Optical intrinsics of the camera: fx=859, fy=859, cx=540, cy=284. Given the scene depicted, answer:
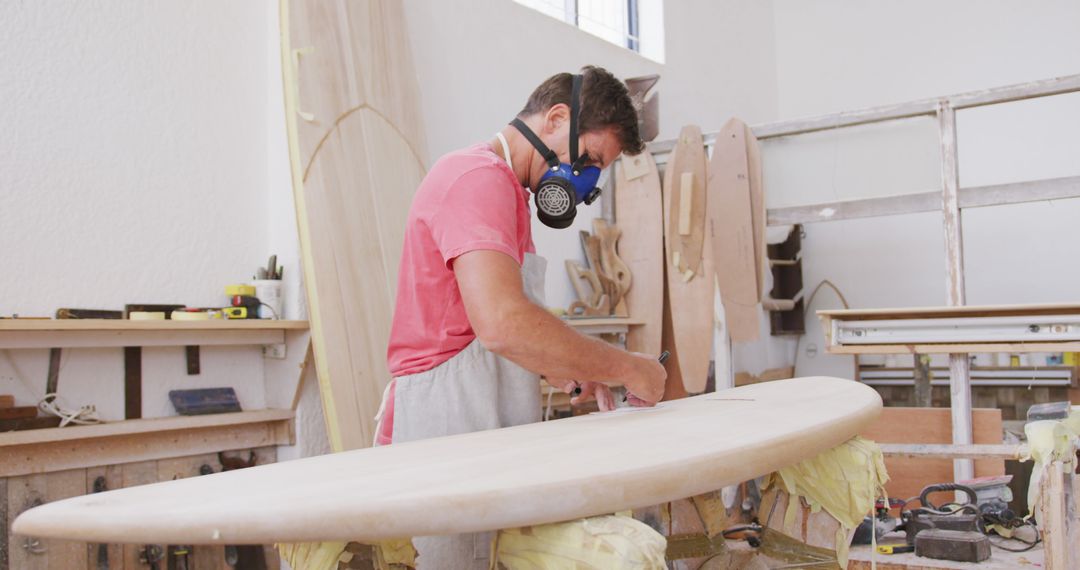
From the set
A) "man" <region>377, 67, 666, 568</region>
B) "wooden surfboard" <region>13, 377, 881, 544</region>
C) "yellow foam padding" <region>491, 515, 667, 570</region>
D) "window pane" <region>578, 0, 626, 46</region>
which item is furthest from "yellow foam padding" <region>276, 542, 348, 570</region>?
"window pane" <region>578, 0, 626, 46</region>

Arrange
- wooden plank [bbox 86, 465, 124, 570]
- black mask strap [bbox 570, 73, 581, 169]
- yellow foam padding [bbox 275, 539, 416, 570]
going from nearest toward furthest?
yellow foam padding [bbox 275, 539, 416, 570], black mask strap [bbox 570, 73, 581, 169], wooden plank [bbox 86, 465, 124, 570]

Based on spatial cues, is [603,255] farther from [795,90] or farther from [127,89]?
[795,90]

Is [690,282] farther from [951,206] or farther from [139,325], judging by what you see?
[139,325]

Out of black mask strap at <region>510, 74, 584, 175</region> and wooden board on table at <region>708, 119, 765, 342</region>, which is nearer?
black mask strap at <region>510, 74, 584, 175</region>

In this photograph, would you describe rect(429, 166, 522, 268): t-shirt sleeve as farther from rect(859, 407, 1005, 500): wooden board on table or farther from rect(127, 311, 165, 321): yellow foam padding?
rect(859, 407, 1005, 500): wooden board on table

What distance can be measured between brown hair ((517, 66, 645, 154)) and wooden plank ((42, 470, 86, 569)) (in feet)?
6.29

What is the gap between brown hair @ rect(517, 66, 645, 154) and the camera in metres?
1.93

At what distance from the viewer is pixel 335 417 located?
298cm

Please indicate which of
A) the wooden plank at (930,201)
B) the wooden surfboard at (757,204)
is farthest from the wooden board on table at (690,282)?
the wooden plank at (930,201)

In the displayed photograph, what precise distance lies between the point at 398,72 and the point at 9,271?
1.74 m

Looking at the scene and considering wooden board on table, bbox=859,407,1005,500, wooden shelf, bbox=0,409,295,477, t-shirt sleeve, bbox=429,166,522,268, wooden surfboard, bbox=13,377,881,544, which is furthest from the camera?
wooden board on table, bbox=859,407,1005,500

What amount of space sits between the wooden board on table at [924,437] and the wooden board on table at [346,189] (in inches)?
99.4

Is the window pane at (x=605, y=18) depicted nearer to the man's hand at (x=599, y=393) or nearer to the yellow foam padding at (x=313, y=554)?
the man's hand at (x=599, y=393)

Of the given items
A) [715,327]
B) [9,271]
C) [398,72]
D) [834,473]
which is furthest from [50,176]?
[715,327]
